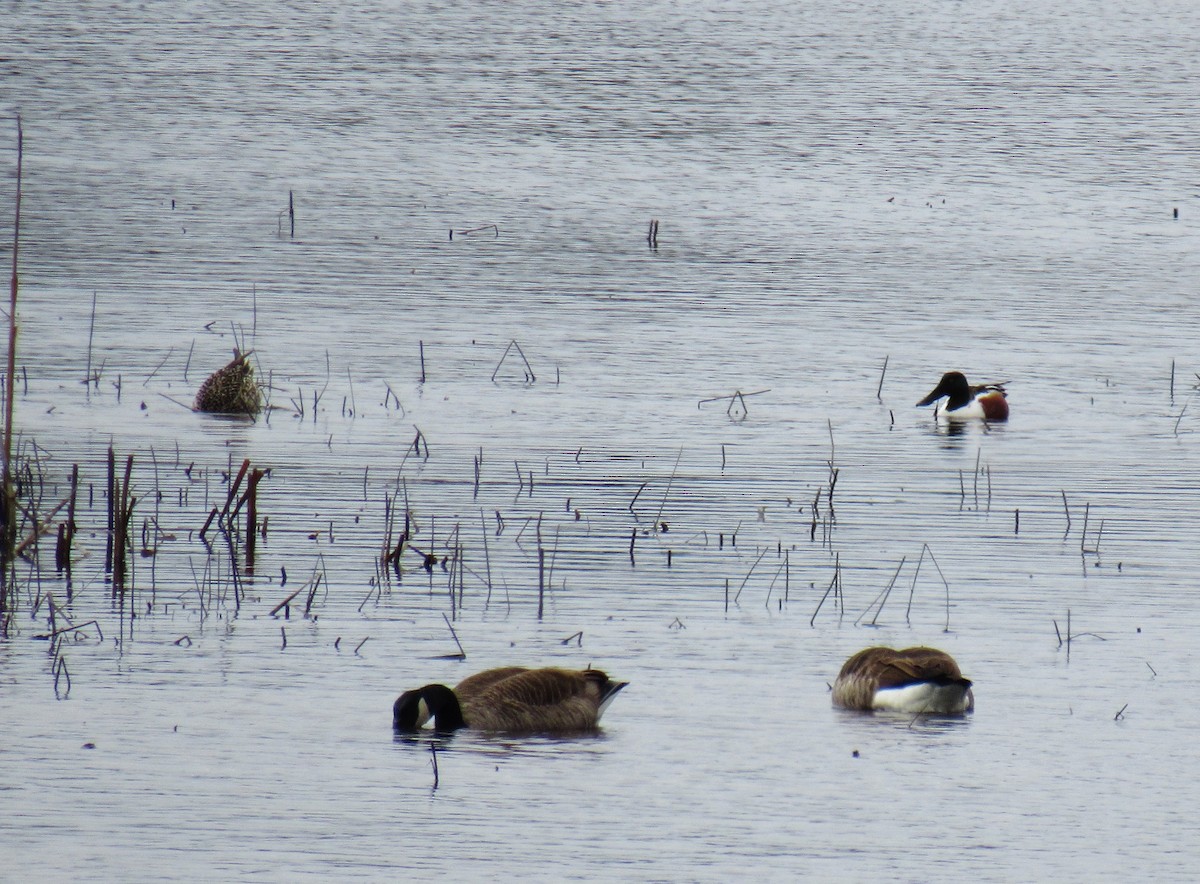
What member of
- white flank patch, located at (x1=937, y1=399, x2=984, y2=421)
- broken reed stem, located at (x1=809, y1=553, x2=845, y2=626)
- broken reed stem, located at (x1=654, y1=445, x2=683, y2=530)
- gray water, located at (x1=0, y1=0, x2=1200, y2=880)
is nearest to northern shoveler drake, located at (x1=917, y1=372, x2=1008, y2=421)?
white flank patch, located at (x1=937, y1=399, x2=984, y2=421)

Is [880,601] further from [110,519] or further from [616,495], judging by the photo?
[110,519]

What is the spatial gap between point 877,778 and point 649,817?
1.29 metres

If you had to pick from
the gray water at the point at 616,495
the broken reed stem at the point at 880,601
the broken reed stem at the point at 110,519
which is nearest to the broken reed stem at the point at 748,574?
the gray water at the point at 616,495

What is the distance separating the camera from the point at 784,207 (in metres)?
48.1

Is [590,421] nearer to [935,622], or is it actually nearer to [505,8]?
[935,622]

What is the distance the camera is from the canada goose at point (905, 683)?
11.2 metres

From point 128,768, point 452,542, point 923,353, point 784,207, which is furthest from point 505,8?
point 128,768

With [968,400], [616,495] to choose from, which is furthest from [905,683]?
[968,400]

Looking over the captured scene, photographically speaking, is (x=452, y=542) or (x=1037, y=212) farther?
(x=1037, y=212)

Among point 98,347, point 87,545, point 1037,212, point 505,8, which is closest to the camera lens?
point 87,545

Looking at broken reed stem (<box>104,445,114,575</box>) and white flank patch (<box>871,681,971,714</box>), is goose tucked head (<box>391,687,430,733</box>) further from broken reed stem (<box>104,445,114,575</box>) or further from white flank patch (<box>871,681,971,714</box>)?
broken reed stem (<box>104,445,114,575</box>)

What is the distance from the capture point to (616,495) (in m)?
18.1

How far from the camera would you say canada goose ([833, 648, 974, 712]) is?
36.9ft

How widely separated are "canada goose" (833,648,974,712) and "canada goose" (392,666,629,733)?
1.33m
